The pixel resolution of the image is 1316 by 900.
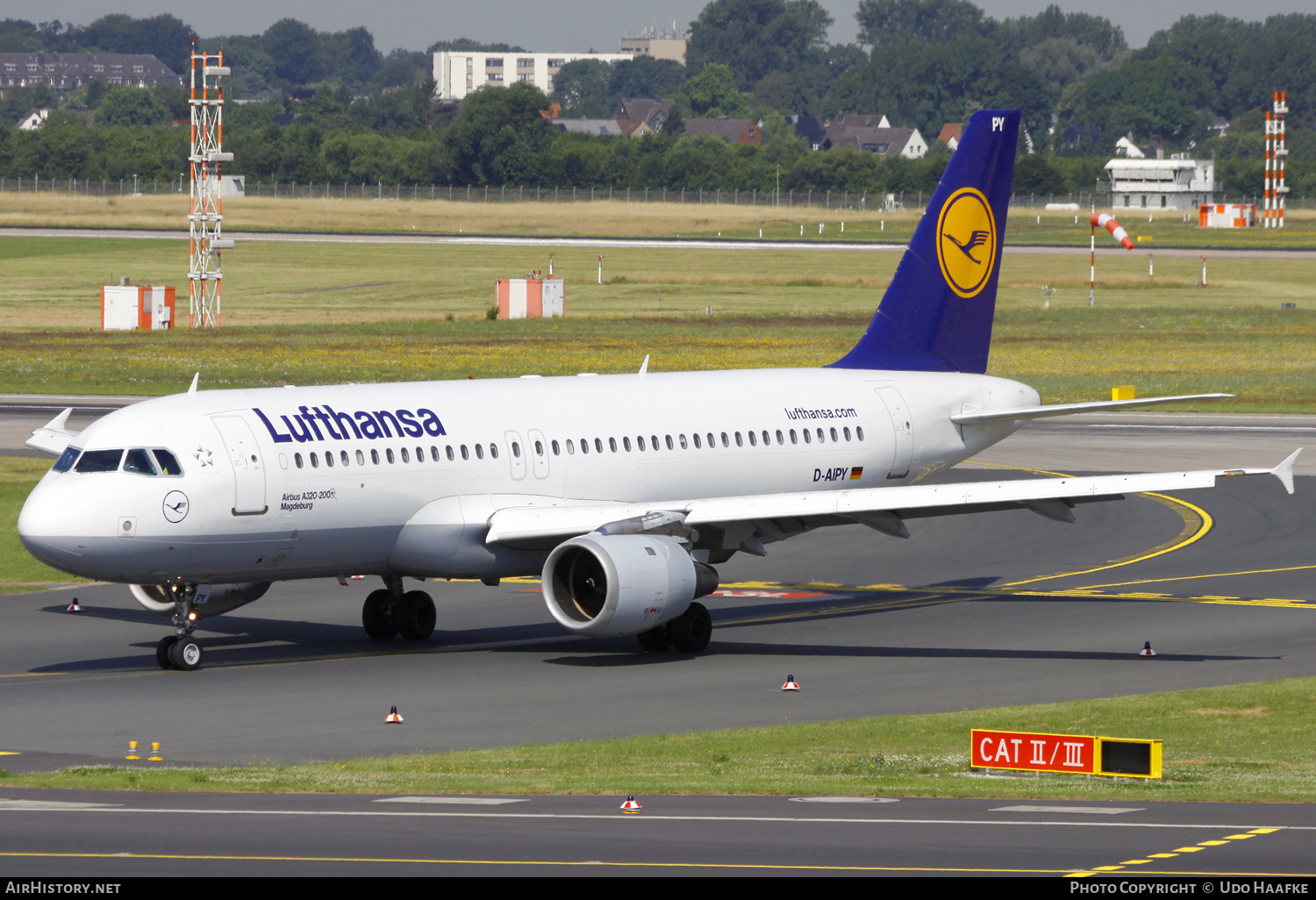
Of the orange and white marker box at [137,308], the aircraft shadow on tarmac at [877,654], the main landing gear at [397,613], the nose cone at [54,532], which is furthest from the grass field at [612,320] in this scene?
the nose cone at [54,532]

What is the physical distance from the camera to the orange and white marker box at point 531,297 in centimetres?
11288

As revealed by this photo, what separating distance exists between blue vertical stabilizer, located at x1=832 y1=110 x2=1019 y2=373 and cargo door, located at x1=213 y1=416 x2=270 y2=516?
15673 mm

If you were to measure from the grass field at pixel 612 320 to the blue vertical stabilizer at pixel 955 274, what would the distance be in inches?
1250

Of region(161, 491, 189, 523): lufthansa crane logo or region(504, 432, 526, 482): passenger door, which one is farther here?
region(504, 432, 526, 482): passenger door

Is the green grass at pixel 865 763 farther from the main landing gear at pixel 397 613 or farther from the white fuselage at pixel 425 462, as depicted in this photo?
the main landing gear at pixel 397 613

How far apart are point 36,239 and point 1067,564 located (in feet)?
475

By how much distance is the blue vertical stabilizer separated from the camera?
42500 mm

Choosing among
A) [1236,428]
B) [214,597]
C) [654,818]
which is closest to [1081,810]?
[654,818]

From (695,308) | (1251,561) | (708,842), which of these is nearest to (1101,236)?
(695,308)

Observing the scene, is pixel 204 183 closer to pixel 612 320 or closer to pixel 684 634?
pixel 612 320

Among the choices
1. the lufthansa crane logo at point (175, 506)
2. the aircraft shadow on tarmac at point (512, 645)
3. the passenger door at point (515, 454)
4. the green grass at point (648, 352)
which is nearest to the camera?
the lufthansa crane logo at point (175, 506)

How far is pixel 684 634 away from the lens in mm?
34031

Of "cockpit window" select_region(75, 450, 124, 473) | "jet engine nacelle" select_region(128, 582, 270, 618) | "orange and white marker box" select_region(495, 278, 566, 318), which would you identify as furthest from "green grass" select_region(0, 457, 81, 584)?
"orange and white marker box" select_region(495, 278, 566, 318)

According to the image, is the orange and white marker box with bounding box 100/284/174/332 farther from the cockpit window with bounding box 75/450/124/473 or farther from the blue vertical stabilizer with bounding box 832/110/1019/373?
the cockpit window with bounding box 75/450/124/473
